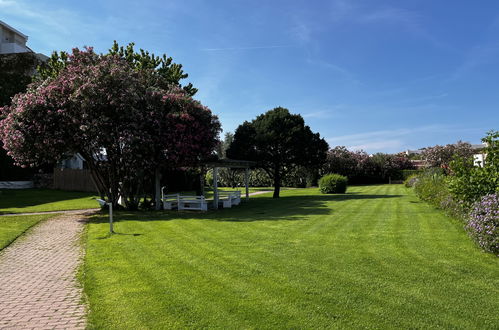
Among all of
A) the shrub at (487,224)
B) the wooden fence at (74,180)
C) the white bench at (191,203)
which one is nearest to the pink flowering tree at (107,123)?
the white bench at (191,203)

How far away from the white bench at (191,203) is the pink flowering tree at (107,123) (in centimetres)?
177

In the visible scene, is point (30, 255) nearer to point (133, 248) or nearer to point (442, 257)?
point (133, 248)

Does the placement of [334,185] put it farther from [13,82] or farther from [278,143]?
[13,82]

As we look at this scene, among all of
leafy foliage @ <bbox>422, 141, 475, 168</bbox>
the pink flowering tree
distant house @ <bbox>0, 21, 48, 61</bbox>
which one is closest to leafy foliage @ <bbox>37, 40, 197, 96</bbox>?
the pink flowering tree

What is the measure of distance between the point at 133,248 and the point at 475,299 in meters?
6.77

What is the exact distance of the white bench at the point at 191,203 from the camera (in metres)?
17.4

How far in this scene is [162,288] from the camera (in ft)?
18.6

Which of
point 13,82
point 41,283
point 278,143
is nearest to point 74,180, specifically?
point 13,82

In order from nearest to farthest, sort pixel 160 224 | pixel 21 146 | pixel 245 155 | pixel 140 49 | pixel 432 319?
1. pixel 432 319
2. pixel 160 224
3. pixel 21 146
4. pixel 140 49
5. pixel 245 155

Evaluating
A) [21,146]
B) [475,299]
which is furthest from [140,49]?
[475,299]

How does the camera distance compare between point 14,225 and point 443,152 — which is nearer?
point 14,225

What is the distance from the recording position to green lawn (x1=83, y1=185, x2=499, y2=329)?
4.49 m

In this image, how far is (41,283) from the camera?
6.36m

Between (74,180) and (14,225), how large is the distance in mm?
19090
